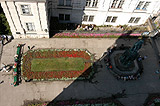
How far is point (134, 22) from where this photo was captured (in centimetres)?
4469

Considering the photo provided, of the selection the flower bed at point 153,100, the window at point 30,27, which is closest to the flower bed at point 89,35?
the window at point 30,27

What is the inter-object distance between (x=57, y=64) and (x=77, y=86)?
7.25 meters

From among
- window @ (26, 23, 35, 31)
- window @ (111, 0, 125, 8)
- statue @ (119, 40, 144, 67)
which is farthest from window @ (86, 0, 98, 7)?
window @ (26, 23, 35, 31)

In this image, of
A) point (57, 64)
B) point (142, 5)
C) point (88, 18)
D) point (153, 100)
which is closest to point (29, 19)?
point (57, 64)

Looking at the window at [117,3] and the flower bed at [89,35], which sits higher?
the window at [117,3]

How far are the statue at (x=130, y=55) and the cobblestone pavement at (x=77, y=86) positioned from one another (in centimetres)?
450

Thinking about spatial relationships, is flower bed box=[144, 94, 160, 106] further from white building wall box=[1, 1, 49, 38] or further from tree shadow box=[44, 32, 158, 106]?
white building wall box=[1, 1, 49, 38]

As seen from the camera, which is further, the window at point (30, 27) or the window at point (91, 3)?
the window at point (91, 3)

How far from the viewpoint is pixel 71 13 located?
40219mm

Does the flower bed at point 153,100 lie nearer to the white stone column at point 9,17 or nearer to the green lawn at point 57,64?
the green lawn at point 57,64

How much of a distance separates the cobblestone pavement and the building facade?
15.9ft

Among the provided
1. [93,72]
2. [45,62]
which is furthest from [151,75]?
[45,62]

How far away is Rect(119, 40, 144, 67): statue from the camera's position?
29.7 m

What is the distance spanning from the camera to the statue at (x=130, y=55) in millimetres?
29744
